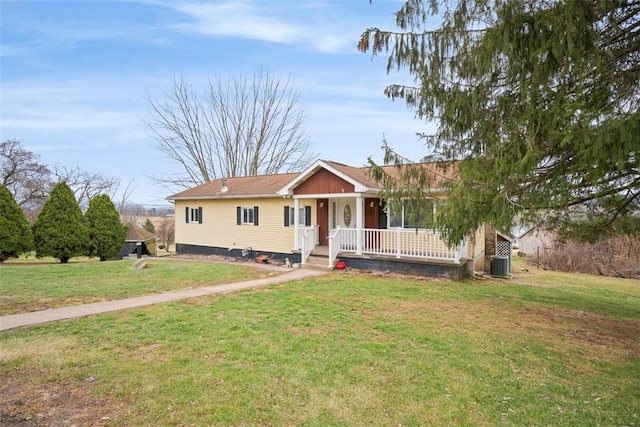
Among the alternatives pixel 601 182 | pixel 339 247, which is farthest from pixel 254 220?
pixel 601 182

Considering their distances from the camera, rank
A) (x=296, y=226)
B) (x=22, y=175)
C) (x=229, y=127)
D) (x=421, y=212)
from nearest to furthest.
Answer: (x=421, y=212)
(x=296, y=226)
(x=22, y=175)
(x=229, y=127)

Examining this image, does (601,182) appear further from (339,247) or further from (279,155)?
(279,155)

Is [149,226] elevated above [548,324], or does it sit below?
above

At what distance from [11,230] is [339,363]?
15573 millimetres

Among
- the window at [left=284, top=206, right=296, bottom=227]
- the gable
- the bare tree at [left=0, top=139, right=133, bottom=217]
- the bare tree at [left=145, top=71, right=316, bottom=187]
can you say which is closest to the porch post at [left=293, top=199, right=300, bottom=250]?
the gable

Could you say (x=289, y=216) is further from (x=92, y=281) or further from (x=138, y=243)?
(x=138, y=243)

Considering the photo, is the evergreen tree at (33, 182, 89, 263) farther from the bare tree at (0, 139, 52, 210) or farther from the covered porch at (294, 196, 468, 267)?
the bare tree at (0, 139, 52, 210)

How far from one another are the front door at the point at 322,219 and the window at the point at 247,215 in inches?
125

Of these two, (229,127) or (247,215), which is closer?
(247,215)

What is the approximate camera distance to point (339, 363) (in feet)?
15.1

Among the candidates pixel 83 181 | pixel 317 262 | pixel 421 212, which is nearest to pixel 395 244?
pixel 317 262

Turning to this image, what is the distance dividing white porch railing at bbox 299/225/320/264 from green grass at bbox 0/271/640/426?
6.15m

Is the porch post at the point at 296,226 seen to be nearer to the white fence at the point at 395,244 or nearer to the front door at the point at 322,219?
the front door at the point at 322,219

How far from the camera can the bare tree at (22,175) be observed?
24344 mm
